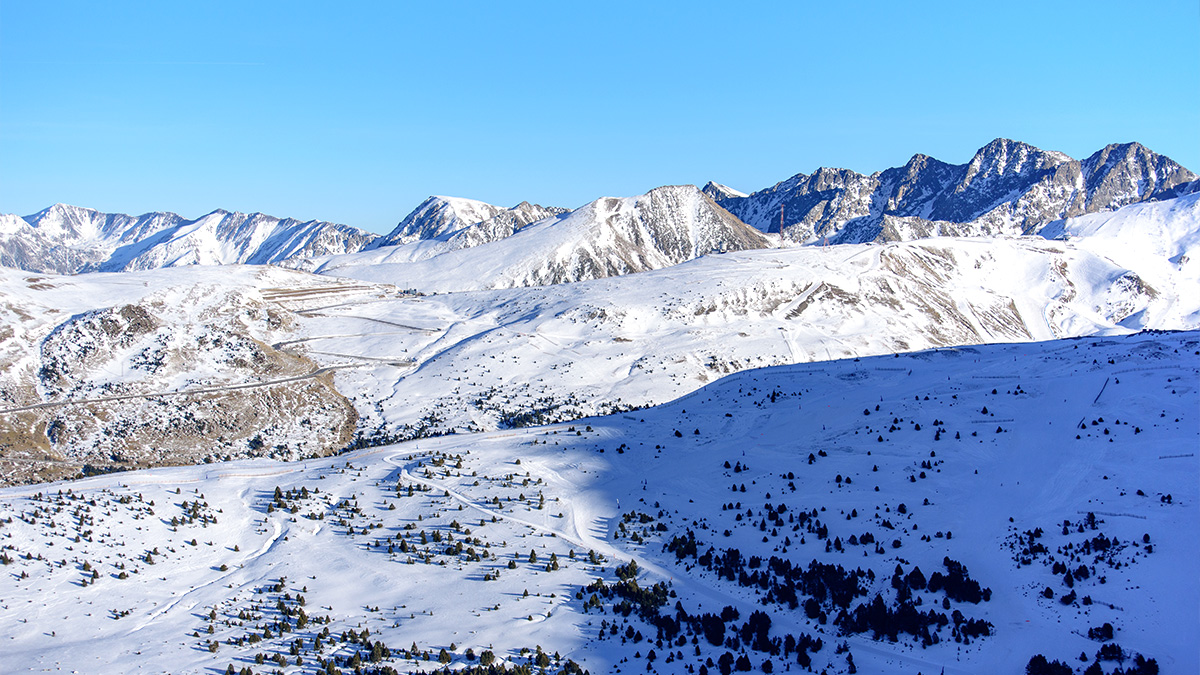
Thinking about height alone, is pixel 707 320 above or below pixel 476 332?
above

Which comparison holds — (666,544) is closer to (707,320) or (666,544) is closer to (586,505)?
(586,505)

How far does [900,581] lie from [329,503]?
33.5m

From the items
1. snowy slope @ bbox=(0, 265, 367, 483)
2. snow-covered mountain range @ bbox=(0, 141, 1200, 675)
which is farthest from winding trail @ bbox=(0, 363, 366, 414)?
snow-covered mountain range @ bbox=(0, 141, 1200, 675)

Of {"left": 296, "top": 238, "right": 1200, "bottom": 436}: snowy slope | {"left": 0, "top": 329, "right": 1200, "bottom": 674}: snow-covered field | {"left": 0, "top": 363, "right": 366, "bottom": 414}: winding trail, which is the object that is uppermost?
{"left": 296, "top": 238, "right": 1200, "bottom": 436}: snowy slope

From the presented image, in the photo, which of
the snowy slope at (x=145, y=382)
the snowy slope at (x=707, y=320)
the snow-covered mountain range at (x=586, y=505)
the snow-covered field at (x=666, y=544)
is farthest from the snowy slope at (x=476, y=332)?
the snow-covered field at (x=666, y=544)

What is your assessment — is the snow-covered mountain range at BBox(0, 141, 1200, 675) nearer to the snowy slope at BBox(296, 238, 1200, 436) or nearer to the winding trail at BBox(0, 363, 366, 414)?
the winding trail at BBox(0, 363, 366, 414)

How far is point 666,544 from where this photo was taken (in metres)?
39.4

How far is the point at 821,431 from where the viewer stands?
5556 cm

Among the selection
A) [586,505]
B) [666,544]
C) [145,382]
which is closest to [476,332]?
[145,382]

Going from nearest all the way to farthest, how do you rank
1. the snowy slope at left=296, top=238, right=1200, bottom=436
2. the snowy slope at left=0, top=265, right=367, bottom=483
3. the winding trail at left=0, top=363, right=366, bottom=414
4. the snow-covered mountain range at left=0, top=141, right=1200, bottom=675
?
1. the snow-covered mountain range at left=0, top=141, right=1200, bottom=675
2. the snowy slope at left=0, top=265, right=367, bottom=483
3. the winding trail at left=0, top=363, right=366, bottom=414
4. the snowy slope at left=296, top=238, right=1200, bottom=436

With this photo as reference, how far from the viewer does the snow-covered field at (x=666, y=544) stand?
94.8 feet

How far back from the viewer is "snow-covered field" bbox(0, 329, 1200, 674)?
94.8 ft

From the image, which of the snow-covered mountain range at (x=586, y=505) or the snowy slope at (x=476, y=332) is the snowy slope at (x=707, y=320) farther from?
the snow-covered mountain range at (x=586, y=505)

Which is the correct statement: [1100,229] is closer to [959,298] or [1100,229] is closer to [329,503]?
[959,298]
